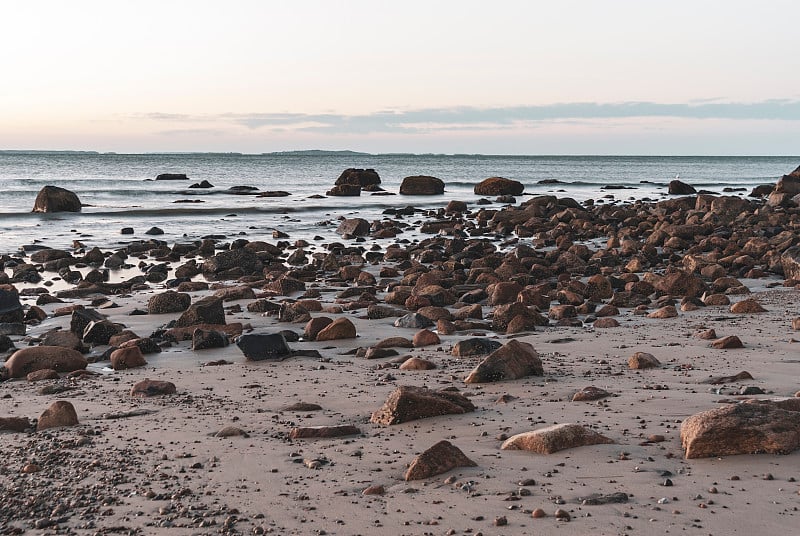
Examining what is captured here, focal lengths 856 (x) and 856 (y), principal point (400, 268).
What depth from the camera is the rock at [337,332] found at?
9.06m

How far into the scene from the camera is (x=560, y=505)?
4.15m

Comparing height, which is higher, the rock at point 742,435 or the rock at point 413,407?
the rock at point 742,435

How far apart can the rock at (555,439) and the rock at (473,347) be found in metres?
2.83

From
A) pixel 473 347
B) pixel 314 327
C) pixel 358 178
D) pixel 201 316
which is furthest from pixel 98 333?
pixel 358 178

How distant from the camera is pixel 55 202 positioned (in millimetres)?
31359

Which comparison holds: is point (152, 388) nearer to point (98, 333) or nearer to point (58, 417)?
point (58, 417)

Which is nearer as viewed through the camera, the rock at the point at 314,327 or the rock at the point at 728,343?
the rock at the point at 728,343

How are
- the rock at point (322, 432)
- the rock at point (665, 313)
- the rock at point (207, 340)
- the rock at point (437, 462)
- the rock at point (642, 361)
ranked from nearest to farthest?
the rock at point (437, 462), the rock at point (322, 432), the rock at point (642, 361), the rock at point (207, 340), the rock at point (665, 313)

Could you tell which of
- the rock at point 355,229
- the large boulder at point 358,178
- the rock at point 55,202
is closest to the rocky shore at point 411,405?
the rock at point 355,229

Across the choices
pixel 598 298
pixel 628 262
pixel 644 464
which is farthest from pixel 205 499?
pixel 628 262

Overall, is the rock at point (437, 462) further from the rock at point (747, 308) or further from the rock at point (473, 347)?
the rock at point (747, 308)

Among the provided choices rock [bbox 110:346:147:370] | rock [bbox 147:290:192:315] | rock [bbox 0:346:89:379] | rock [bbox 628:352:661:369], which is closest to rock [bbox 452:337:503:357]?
rock [bbox 628:352:661:369]

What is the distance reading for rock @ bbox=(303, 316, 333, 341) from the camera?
914 cm

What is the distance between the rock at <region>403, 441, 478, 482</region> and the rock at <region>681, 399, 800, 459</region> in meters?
1.27
